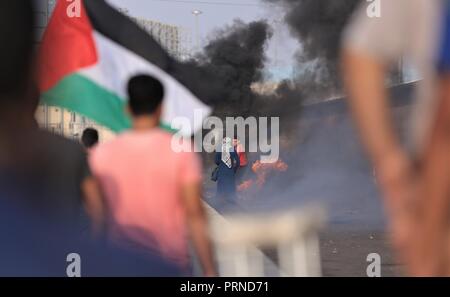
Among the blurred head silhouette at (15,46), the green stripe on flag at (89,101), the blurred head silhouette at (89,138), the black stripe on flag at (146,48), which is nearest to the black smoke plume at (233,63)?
the black stripe on flag at (146,48)

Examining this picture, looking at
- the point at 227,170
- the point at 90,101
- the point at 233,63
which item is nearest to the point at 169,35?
the point at 233,63

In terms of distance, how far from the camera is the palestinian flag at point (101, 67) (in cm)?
289

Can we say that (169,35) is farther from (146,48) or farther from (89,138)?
(89,138)

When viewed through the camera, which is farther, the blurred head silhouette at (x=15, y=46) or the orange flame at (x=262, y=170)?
the orange flame at (x=262, y=170)

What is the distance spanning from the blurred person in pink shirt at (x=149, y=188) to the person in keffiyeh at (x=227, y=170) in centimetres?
9

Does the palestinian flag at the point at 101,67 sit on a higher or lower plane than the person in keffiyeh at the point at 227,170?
higher

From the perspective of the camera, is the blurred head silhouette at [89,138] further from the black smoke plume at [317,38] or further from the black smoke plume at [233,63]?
the black smoke plume at [317,38]

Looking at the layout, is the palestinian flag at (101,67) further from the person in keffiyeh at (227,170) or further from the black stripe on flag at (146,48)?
the person in keffiyeh at (227,170)

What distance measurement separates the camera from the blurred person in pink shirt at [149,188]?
9.33 feet

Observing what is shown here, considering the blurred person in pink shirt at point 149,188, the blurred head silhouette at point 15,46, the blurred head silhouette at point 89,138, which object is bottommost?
the blurred person in pink shirt at point 149,188
